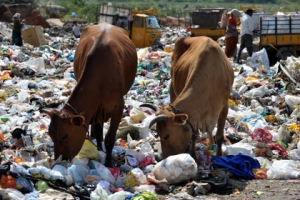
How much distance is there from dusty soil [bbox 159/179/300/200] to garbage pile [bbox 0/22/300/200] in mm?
127

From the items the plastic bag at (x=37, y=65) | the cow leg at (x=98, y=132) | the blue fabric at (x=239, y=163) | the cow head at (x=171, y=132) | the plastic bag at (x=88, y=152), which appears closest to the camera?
the cow head at (x=171, y=132)

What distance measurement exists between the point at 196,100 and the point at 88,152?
1.53m

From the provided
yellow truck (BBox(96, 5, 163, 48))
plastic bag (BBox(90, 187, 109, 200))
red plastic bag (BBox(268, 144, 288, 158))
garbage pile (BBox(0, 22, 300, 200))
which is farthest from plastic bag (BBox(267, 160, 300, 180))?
yellow truck (BBox(96, 5, 163, 48))

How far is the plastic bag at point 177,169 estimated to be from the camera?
6785mm

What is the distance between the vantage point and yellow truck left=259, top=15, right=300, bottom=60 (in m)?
17.0

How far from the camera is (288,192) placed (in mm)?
6617

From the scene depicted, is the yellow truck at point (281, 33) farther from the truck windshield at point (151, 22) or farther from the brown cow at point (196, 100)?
the truck windshield at point (151, 22)

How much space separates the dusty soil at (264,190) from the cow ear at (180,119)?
0.97 metres

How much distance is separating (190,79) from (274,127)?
294 centimetres

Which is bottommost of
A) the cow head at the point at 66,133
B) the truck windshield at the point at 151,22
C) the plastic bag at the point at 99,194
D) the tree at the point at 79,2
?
the tree at the point at 79,2

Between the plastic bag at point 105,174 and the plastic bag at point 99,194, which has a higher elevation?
the plastic bag at point 99,194

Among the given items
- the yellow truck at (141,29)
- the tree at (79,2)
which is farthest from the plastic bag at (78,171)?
the tree at (79,2)

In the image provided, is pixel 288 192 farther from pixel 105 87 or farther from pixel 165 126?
pixel 105 87

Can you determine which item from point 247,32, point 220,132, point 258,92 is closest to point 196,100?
point 220,132
